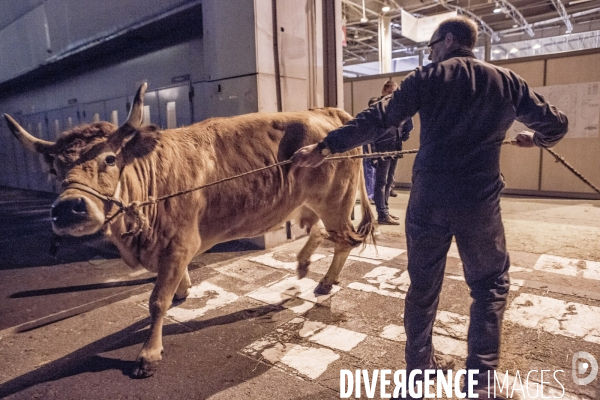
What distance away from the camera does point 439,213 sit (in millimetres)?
2287

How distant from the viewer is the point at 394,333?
3.23 m

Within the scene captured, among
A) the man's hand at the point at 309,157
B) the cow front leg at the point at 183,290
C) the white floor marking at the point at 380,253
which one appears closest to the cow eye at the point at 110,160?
the man's hand at the point at 309,157

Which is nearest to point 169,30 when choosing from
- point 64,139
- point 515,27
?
point 64,139

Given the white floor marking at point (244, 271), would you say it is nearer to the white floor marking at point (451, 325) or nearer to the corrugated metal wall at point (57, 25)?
the white floor marking at point (451, 325)

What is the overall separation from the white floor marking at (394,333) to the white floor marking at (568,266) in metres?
2.15

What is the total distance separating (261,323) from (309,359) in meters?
0.70

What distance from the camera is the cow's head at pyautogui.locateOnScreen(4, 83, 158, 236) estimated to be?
8.34 feet

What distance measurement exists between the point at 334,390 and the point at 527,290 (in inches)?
90.7

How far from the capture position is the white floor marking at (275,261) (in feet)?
16.0

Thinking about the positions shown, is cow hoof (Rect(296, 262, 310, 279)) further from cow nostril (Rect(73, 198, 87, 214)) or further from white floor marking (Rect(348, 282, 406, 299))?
cow nostril (Rect(73, 198, 87, 214))

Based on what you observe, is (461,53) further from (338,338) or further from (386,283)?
(386,283)

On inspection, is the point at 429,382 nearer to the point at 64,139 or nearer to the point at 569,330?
the point at 569,330

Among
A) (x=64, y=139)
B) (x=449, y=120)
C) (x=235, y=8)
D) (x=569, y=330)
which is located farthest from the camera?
(x=235, y=8)

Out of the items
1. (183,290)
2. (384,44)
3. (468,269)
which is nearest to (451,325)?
(468,269)
